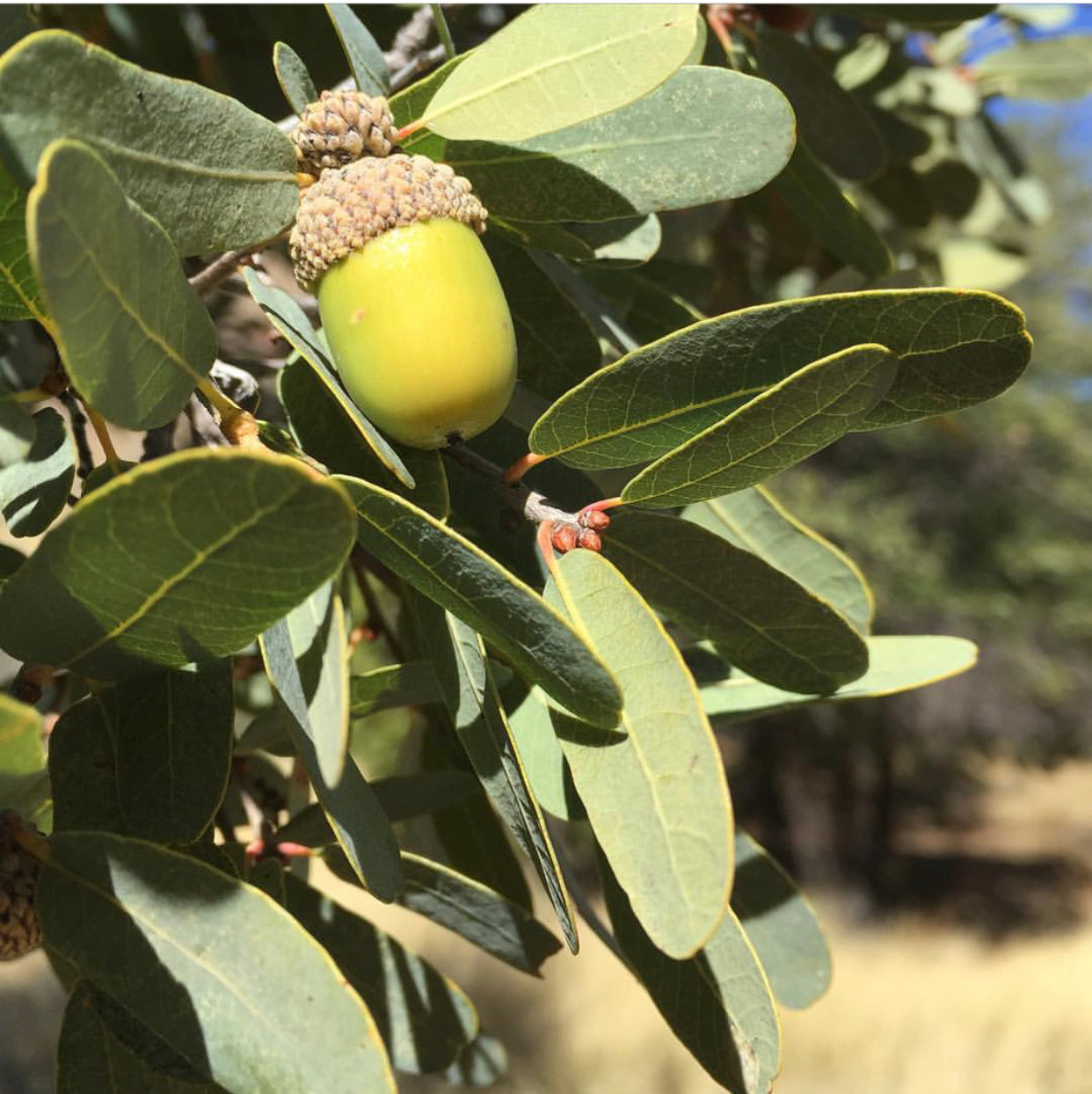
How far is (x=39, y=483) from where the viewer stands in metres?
0.67

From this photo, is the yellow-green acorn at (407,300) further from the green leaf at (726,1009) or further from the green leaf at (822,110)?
the green leaf at (822,110)

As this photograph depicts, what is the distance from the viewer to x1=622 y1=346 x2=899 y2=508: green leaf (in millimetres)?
556

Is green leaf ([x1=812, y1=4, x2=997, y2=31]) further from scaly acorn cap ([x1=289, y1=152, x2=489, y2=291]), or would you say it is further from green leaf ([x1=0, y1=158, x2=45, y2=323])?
green leaf ([x1=0, y1=158, x2=45, y2=323])

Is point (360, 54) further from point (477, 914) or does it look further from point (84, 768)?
point (477, 914)

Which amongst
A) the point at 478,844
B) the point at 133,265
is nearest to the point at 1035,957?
the point at 478,844

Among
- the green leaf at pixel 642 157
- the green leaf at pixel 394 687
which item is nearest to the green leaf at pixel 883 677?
the green leaf at pixel 394 687

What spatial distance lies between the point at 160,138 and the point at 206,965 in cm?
39

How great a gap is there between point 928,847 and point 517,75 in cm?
1333

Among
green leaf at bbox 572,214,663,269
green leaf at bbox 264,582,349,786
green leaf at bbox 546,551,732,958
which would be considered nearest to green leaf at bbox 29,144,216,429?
green leaf at bbox 264,582,349,786

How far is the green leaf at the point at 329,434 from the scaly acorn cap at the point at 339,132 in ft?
0.37

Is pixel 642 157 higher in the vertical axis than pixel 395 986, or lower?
higher

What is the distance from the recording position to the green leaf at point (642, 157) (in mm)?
677

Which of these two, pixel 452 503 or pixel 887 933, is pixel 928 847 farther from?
pixel 452 503

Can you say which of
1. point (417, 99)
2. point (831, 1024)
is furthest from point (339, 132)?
point (831, 1024)
